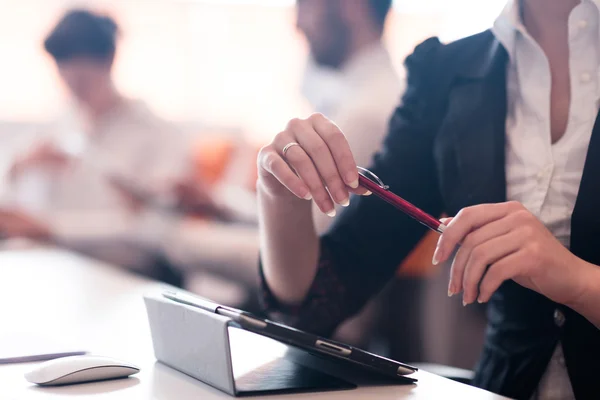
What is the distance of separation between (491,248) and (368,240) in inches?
16.8

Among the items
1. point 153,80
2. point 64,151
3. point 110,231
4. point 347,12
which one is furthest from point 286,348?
point 153,80

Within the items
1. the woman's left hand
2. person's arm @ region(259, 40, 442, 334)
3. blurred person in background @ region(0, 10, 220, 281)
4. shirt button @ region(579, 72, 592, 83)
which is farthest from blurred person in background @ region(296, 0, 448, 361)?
the woman's left hand

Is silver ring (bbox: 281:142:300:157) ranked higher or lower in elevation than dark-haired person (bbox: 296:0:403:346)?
lower

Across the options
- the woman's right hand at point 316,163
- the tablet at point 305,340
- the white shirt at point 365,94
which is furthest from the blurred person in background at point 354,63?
the tablet at point 305,340

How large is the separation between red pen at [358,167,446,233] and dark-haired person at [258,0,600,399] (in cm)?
2

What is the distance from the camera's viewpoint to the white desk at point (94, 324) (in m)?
0.56

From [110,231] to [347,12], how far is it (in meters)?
1.15

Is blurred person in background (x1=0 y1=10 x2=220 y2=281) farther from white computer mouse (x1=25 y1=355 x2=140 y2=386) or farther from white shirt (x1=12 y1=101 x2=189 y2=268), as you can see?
white computer mouse (x1=25 y1=355 x2=140 y2=386)

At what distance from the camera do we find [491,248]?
0.57 metres

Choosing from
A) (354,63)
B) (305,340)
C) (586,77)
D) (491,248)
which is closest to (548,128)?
(586,77)

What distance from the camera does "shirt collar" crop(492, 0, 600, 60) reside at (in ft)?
2.93

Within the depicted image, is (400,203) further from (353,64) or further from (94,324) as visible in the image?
(353,64)

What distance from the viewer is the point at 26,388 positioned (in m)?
0.57

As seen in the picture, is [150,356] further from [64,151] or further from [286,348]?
[64,151]
